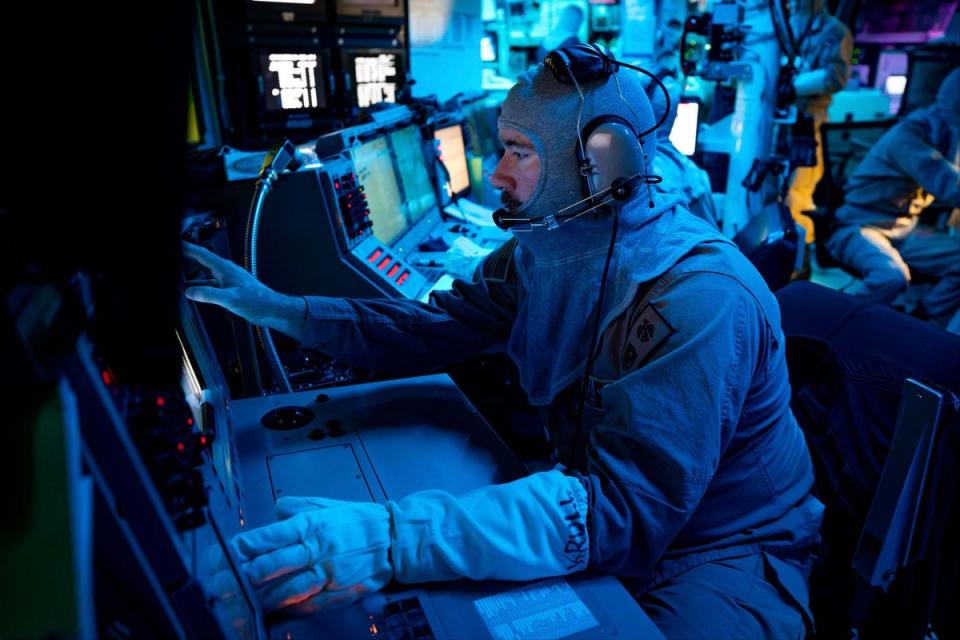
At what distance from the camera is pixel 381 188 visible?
9.19 ft

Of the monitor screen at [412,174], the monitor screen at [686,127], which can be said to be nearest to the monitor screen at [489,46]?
the monitor screen at [686,127]

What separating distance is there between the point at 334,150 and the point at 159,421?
1.79 metres

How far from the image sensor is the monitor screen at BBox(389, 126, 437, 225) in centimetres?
308

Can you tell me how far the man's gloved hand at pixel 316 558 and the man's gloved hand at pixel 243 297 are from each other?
0.65 metres

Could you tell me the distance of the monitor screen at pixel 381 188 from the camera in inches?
103

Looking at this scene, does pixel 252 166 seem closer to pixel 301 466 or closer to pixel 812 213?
pixel 301 466

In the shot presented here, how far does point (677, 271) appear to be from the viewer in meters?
1.27

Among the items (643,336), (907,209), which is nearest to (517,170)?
(643,336)

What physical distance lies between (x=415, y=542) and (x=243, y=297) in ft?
2.53

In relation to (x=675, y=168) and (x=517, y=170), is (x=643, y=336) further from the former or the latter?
(x=675, y=168)

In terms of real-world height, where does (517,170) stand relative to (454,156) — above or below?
above

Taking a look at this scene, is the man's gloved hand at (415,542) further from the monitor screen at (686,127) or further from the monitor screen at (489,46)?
the monitor screen at (489,46)

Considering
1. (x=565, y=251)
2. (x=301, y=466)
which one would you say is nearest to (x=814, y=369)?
(x=565, y=251)

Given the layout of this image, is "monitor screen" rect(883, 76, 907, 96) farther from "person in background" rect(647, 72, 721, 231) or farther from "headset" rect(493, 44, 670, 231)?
"headset" rect(493, 44, 670, 231)
